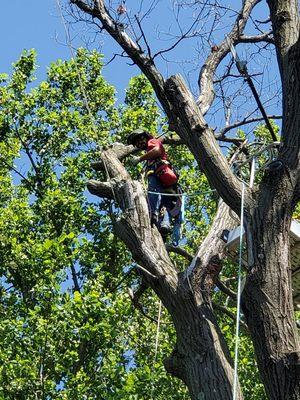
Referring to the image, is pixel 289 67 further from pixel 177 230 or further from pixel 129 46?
pixel 177 230

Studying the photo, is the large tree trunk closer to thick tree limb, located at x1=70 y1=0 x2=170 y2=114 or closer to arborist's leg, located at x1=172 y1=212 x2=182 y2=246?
thick tree limb, located at x1=70 y1=0 x2=170 y2=114

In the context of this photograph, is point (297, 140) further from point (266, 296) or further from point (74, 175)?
point (74, 175)

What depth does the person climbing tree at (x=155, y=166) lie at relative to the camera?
7348 millimetres

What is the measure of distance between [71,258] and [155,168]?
4961 millimetres

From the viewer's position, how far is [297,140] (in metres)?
5.30

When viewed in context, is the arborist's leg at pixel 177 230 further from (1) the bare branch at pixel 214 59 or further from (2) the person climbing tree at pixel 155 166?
(1) the bare branch at pixel 214 59

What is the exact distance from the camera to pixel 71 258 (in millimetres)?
12281

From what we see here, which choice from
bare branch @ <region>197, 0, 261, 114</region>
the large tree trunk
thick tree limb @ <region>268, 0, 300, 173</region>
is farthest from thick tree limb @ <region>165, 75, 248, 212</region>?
bare branch @ <region>197, 0, 261, 114</region>

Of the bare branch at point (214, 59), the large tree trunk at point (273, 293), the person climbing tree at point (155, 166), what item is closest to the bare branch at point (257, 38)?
the bare branch at point (214, 59)

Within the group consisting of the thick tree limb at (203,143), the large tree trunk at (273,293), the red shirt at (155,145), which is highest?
the red shirt at (155,145)

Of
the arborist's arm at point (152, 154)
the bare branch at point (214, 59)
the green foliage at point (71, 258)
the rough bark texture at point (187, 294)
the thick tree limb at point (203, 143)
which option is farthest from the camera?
the green foliage at point (71, 258)

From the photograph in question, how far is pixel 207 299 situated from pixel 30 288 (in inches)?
281

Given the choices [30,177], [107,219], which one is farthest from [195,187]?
[30,177]

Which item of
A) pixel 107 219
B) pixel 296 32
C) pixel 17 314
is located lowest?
pixel 296 32
